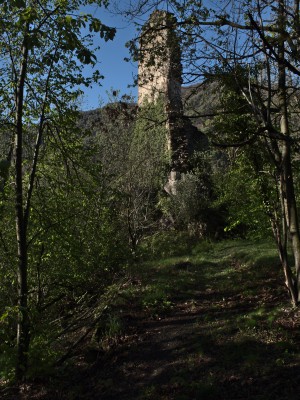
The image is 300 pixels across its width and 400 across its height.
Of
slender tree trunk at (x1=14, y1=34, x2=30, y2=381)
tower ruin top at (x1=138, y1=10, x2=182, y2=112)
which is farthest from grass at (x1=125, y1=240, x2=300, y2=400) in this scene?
tower ruin top at (x1=138, y1=10, x2=182, y2=112)

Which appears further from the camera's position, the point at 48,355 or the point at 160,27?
the point at 160,27

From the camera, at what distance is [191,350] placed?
23.7 ft

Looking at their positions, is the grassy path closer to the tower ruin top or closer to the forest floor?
the forest floor

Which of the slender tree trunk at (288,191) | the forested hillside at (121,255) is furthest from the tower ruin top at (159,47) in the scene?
the slender tree trunk at (288,191)

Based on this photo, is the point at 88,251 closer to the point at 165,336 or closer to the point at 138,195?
the point at 165,336

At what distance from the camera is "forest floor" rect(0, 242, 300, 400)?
19.3 feet

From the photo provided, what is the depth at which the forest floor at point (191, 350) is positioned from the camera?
231 inches

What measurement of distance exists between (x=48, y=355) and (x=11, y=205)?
2723mm

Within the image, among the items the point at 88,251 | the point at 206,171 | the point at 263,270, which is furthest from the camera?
the point at 206,171

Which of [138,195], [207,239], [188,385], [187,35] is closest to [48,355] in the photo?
[188,385]

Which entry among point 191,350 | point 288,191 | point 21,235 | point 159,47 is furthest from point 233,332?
point 159,47

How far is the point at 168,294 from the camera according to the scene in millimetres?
11078

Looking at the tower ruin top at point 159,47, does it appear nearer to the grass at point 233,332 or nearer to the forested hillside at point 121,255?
the forested hillside at point 121,255

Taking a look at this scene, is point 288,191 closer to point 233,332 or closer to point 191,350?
point 233,332
